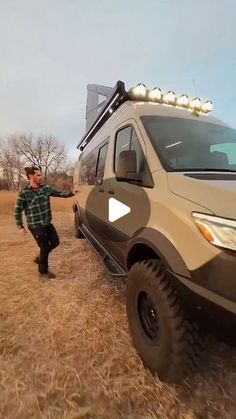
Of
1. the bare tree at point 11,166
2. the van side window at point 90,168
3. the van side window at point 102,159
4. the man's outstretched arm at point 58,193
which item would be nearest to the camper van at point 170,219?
the van side window at point 102,159

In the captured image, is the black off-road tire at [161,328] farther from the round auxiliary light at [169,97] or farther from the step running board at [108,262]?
the round auxiliary light at [169,97]

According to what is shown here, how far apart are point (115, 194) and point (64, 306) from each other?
152 centimetres

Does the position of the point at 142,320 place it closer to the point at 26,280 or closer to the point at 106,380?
the point at 106,380

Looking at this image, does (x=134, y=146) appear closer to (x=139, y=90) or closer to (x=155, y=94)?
(x=139, y=90)

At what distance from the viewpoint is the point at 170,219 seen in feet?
6.81

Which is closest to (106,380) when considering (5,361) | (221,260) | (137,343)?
(137,343)

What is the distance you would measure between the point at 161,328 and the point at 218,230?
0.87 m

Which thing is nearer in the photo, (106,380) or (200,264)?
(200,264)

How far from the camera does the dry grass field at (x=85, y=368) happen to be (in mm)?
1995

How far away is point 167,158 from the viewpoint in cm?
254

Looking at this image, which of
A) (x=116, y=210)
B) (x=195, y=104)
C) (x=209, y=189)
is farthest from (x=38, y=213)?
(x=209, y=189)

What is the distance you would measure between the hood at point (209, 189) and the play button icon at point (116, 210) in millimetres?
761

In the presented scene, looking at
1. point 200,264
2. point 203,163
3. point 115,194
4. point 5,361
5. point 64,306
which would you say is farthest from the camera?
point 64,306

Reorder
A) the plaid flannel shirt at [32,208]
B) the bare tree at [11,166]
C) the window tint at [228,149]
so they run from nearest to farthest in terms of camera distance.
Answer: the window tint at [228,149] → the plaid flannel shirt at [32,208] → the bare tree at [11,166]
